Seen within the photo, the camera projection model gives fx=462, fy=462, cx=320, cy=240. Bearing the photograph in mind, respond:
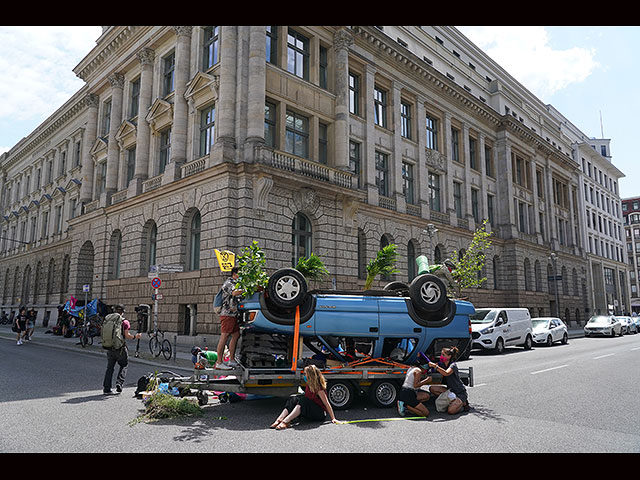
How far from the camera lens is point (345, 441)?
6.26 metres

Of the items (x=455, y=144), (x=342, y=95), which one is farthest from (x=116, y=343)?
(x=455, y=144)

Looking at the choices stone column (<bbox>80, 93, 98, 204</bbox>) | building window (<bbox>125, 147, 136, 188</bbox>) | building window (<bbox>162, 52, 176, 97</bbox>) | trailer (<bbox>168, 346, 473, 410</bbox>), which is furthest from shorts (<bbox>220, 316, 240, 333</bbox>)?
stone column (<bbox>80, 93, 98, 204</bbox>)

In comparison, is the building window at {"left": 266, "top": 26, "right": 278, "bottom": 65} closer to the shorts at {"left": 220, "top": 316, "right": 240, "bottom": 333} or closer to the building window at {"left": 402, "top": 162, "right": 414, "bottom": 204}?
the building window at {"left": 402, "top": 162, "right": 414, "bottom": 204}

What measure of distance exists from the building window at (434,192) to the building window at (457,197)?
237cm

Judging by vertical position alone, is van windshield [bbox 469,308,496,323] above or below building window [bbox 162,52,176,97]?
below

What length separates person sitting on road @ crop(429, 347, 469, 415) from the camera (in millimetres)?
8203

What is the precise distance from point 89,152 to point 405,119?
78.4 feet

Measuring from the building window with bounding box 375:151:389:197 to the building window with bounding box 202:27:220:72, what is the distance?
1179 centimetres

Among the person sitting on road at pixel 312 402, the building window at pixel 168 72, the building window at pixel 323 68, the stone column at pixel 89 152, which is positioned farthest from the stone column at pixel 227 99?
the stone column at pixel 89 152

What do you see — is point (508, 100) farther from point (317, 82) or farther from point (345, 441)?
point (345, 441)

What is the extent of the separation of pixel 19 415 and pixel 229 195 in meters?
14.1

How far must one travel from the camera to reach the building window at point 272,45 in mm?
24109

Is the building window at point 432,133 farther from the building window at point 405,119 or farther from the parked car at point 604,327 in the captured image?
the parked car at point 604,327

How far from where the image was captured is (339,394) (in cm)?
842
